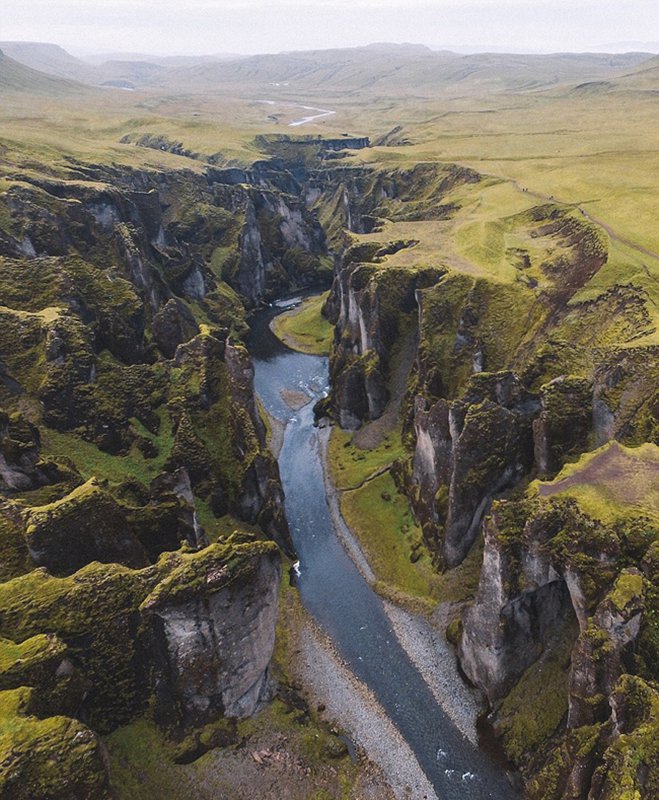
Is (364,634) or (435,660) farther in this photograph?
(364,634)

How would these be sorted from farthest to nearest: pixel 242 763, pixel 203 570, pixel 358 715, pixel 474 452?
pixel 474 452, pixel 358 715, pixel 242 763, pixel 203 570

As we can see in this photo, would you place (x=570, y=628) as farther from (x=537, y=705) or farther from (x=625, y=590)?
(x=625, y=590)

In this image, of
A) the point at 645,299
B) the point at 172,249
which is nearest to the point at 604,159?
the point at 645,299

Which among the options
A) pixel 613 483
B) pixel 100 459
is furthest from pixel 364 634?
pixel 100 459

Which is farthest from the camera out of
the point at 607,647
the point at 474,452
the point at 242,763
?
the point at 474,452

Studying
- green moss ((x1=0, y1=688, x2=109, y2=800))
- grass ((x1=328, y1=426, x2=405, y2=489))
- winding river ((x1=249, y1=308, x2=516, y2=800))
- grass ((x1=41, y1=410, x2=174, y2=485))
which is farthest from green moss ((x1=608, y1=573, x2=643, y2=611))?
grass ((x1=41, y1=410, x2=174, y2=485))

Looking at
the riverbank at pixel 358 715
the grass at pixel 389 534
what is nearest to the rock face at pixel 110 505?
the riverbank at pixel 358 715

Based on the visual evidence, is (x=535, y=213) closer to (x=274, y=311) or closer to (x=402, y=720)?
(x=274, y=311)
